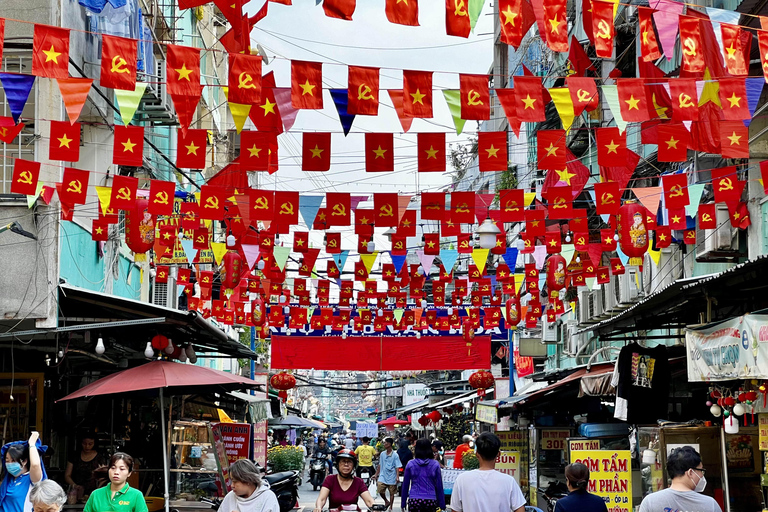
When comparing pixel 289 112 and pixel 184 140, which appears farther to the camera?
pixel 184 140

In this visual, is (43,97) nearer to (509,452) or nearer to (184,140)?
(184,140)

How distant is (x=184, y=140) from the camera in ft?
38.2

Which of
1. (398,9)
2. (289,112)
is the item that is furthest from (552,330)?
(398,9)

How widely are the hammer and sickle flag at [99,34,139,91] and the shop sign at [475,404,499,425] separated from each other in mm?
15864

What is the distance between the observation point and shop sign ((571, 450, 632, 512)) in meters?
12.9

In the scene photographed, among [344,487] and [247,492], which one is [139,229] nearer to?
[344,487]

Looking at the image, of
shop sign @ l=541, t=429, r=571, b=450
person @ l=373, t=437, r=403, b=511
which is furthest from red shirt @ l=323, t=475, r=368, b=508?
person @ l=373, t=437, r=403, b=511

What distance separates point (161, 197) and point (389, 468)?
1125 centimetres

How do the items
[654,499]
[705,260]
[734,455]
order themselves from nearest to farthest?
[654,499] → [734,455] → [705,260]

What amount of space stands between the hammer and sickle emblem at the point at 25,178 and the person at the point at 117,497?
505cm

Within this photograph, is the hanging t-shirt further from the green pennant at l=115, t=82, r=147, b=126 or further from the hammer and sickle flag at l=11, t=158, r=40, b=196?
the hammer and sickle flag at l=11, t=158, r=40, b=196

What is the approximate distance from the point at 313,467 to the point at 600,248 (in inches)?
747

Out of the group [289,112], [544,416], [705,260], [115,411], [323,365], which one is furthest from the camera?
[323,365]

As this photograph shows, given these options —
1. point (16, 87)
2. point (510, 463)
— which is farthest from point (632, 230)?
point (16, 87)
